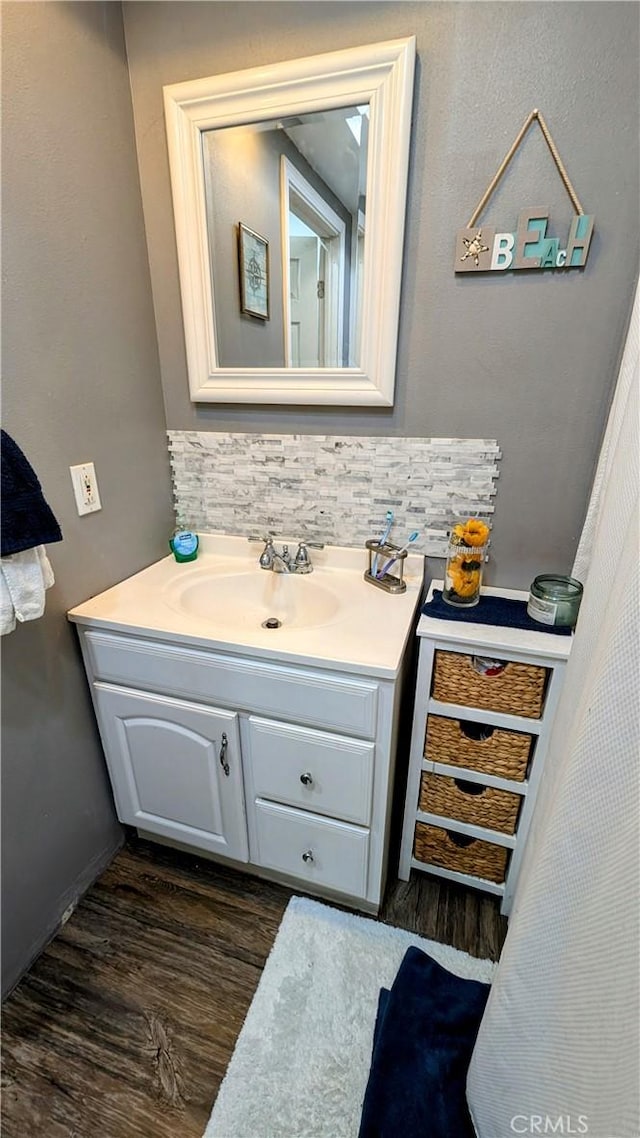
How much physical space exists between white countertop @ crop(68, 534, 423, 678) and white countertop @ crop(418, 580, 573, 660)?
0.21ft

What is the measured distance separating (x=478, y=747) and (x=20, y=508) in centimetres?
107

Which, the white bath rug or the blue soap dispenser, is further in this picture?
the blue soap dispenser

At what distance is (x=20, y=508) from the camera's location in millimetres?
786

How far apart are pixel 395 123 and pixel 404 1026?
1840mm

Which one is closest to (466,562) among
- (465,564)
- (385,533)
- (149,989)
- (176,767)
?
(465,564)

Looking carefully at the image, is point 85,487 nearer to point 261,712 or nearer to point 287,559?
point 287,559

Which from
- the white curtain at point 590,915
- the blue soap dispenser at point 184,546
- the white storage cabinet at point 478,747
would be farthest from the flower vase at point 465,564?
the blue soap dispenser at point 184,546

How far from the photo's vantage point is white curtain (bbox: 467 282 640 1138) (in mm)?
472

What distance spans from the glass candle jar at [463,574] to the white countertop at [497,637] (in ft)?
0.31

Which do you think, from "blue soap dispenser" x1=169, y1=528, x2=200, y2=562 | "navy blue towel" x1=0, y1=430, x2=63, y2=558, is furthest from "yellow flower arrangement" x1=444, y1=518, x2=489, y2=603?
"navy blue towel" x1=0, y1=430, x2=63, y2=558

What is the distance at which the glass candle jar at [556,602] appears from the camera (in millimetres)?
998

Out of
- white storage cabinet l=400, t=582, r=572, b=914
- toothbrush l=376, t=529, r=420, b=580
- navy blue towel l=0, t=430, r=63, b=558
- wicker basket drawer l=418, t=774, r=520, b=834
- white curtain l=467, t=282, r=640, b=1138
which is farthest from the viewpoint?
toothbrush l=376, t=529, r=420, b=580

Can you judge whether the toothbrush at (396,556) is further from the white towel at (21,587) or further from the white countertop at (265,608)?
the white towel at (21,587)

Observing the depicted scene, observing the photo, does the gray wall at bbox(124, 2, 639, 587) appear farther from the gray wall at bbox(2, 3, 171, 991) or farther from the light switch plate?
the light switch plate
